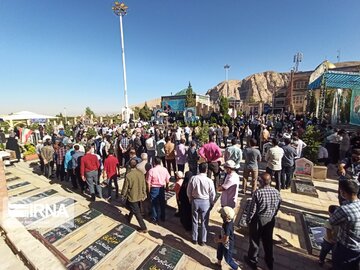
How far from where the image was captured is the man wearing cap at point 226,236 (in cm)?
277

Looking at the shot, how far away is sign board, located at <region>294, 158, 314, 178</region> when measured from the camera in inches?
271

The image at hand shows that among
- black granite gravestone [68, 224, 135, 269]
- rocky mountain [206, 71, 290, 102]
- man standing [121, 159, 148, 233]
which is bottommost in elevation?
black granite gravestone [68, 224, 135, 269]

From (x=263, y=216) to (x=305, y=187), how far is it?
4.46m

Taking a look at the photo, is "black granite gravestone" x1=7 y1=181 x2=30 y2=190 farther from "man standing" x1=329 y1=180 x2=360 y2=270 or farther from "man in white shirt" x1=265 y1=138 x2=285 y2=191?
"man standing" x1=329 y1=180 x2=360 y2=270

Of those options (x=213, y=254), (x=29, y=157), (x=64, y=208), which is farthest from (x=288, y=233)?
(x=29, y=157)

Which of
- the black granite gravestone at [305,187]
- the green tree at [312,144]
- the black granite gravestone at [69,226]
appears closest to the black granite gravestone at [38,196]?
the black granite gravestone at [69,226]

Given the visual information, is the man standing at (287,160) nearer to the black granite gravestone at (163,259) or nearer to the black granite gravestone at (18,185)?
the black granite gravestone at (163,259)

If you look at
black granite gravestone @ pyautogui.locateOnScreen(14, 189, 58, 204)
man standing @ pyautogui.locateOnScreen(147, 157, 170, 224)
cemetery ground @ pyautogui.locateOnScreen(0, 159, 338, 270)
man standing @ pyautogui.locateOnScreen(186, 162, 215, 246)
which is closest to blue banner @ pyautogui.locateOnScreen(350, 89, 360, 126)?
cemetery ground @ pyautogui.locateOnScreen(0, 159, 338, 270)

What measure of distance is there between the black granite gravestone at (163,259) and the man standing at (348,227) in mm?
2360

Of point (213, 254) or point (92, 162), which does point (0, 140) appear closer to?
point (92, 162)

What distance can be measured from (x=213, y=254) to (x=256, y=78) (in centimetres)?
15681

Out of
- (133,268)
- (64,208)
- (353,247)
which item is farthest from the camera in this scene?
(64,208)

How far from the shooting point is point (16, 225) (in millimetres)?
3918

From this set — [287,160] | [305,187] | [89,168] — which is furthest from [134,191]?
[305,187]
